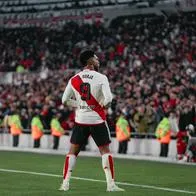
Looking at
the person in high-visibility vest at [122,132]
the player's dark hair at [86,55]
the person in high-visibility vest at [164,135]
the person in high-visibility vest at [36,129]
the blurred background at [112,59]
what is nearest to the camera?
the player's dark hair at [86,55]

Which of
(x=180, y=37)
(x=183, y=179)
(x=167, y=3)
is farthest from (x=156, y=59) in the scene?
(x=183, y=179)

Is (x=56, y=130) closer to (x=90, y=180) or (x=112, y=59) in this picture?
(x=112, y=59)

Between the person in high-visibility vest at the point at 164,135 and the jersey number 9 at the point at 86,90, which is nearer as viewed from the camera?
the jersey number 9 at the point at 86,90

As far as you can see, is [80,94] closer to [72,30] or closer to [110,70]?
[110,70]

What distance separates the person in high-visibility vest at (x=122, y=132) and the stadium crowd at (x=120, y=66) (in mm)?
366

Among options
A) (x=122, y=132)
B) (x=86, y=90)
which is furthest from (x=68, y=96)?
(x=122, y=132)

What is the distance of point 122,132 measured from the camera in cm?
2611

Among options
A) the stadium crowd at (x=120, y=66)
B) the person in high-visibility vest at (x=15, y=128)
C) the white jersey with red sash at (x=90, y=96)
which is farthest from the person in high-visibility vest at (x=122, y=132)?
the white jersey with red sash at (x=90, y=96)

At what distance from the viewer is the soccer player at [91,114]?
1186 centimetres

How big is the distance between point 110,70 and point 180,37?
333 cm

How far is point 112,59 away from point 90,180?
21.6m

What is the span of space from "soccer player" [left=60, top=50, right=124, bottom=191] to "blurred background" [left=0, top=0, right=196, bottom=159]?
10.9m

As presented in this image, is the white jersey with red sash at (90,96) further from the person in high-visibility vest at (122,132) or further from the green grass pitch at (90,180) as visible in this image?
the person in high-visibility vest at (122,132)

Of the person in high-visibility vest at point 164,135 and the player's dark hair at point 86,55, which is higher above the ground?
the player's dark hair at point 86,55
